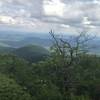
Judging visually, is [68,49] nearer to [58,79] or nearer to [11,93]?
[58,79]

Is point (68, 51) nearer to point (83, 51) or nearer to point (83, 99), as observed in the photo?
point (83, 51)

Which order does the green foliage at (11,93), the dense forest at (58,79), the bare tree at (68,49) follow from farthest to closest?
1. the bare tree at (68,49)
2. the dense forest at (58,79)
3. the green foliage at (11,93)

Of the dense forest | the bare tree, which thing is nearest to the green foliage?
the dense forest

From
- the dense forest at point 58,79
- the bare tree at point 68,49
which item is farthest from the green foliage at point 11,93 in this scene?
the bare tree at point 68,49

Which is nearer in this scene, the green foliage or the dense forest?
the green foliage

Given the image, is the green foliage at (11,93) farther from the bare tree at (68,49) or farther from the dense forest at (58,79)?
the bare tree at (68,49)

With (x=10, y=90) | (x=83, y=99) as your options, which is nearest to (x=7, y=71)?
(x=10, y=90)

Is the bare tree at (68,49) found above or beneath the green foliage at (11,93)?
above

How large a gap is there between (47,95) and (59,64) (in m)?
22.0

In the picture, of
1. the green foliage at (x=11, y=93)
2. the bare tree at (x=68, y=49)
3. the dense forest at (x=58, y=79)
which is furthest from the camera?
the bare tree at (x=68, y=49)

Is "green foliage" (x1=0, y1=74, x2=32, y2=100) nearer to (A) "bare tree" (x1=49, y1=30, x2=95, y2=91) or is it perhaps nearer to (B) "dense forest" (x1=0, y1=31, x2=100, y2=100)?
(B) "dense forest" (x1=0, y1=31, x2=100, y2=100)

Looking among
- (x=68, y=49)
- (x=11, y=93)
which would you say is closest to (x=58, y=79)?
(x=68, y=49)

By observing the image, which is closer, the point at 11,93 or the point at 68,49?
the point at 11,93

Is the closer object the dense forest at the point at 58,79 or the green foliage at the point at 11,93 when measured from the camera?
the green foliage at the point at 11,93
